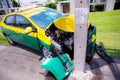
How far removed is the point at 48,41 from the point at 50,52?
37cm

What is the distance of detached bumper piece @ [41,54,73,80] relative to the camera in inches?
132

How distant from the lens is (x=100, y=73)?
149 inches

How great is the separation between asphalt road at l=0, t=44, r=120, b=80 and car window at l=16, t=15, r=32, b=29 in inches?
47.8

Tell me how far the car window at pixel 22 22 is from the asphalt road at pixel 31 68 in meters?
1.21

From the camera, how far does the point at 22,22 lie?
493cm

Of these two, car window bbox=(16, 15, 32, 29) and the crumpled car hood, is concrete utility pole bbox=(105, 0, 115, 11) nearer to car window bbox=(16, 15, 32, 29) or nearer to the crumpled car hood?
the crumpled car hood

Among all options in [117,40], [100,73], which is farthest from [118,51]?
[100,73]

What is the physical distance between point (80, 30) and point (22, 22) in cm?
263

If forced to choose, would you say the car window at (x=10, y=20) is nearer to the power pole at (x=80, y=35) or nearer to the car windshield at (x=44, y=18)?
the car windshield at (x=44, y=18)

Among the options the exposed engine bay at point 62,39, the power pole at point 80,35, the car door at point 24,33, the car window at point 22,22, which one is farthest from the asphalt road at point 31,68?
the car window at point 22,22

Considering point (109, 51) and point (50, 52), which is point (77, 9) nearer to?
point (50, 52)

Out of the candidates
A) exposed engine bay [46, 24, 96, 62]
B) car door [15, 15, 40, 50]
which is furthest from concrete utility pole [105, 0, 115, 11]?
car door [15, 15, 40, 50]

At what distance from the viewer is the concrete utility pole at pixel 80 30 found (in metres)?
2.95

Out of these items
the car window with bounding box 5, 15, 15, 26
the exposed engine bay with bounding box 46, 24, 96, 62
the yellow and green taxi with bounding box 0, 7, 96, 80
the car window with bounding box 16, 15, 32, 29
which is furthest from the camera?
the car window with bounding box 5, 15, 15, 26
